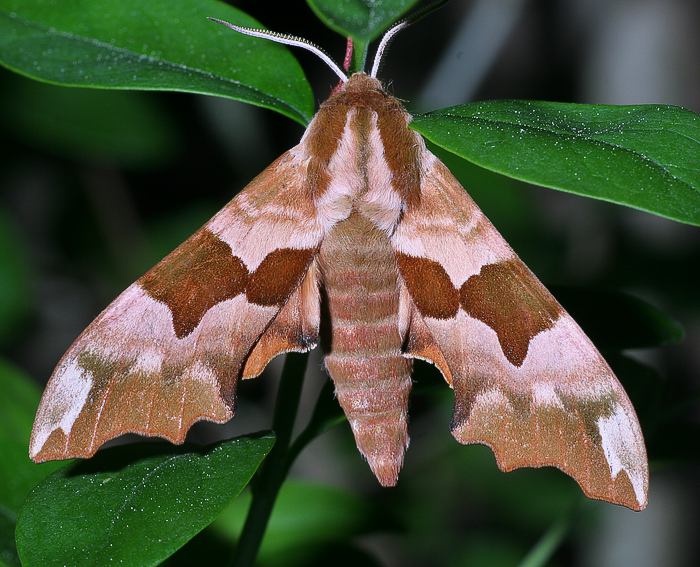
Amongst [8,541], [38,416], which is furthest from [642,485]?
[8,541]

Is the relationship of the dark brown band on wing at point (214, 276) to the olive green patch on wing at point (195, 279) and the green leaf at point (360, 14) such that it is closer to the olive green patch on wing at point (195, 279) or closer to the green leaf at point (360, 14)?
the olive green patch on wing at point (195, 279)

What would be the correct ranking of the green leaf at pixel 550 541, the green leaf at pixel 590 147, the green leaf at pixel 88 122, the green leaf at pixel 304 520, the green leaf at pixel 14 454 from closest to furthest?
the green leaf at pixel 590 147
the green leaf at pixel 14 454
the green leaf at pixel 550 541
the green leaf at pixel 304 520
the green leaf at pixel 88 122

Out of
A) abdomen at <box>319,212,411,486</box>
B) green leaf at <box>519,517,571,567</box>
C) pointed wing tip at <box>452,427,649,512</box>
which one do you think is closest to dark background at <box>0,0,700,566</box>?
green leaf at <box>519,517,571,567</box>

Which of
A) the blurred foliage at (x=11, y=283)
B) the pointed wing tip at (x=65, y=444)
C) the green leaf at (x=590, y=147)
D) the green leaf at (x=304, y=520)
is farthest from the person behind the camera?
the blurred foliage at (x=11, y=283)

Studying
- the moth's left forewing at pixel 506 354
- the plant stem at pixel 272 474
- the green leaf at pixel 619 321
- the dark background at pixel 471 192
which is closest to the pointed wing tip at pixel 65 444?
the plant stem at pixel 272 474

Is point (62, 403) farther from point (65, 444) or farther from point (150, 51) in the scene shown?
point (150, 51)

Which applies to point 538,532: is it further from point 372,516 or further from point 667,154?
point 667,154
